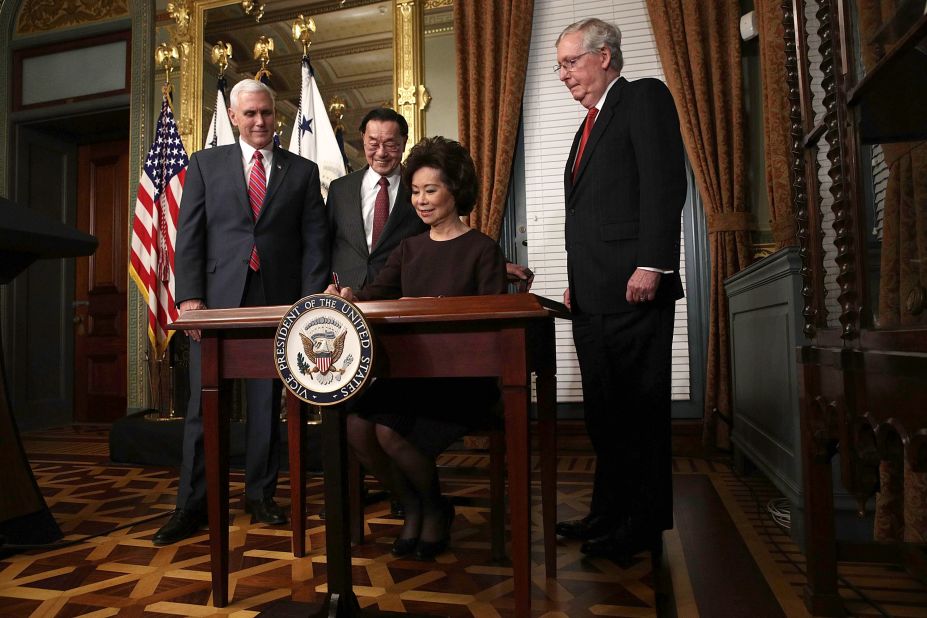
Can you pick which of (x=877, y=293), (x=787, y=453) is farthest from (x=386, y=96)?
(x=877, y=293)

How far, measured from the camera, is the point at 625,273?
1.80 meters

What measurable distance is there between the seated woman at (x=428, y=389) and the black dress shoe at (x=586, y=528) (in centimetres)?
41

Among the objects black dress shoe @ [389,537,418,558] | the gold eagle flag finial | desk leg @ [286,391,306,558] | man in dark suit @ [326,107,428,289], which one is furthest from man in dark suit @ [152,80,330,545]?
the gold eagle flag finial

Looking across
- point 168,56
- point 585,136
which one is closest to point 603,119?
point 585,136

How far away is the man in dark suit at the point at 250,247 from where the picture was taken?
221cm

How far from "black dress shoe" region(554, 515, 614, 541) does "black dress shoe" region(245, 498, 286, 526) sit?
998 millimetres

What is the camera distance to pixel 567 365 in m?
3.84

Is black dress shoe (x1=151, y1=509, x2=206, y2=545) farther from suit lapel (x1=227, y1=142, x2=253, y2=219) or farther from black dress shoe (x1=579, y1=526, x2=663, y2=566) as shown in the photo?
black dress shoe (x1=579, y1=526, x2=663, y2=566)

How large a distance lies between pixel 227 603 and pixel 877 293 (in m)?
1.54

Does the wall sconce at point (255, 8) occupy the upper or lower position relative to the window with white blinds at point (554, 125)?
upper

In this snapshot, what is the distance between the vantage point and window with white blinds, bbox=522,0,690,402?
149 inches

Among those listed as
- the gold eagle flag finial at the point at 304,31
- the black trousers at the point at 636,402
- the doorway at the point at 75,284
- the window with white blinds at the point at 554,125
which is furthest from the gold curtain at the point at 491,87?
the doorway at the point at 75,284

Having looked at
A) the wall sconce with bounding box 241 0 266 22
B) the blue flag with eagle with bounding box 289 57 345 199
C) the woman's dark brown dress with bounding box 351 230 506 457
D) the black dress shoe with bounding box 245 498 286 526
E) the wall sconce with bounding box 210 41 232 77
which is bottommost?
the black dress shoe with bounding box 245 498 286 526

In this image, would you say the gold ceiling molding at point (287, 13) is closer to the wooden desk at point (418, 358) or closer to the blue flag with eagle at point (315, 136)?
the blue flag with eagle at point (315, 136)
